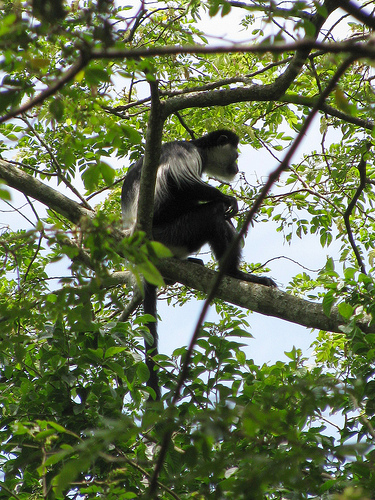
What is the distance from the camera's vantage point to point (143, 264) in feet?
3.12

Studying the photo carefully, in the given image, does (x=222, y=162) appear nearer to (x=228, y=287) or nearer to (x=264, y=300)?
(x=228, y=287)

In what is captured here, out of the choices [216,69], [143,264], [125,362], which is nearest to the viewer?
[143,264]

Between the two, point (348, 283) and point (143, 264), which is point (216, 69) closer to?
point (348, 283)

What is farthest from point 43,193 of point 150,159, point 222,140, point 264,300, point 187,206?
point 222,140

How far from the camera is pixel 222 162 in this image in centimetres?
Answer: 441

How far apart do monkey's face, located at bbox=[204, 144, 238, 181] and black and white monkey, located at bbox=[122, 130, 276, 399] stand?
0.04 metres

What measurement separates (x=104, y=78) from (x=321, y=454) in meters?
0.73

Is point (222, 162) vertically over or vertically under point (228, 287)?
over

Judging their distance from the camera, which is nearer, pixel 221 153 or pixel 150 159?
pixel 150 159

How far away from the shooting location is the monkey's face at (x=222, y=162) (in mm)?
4332

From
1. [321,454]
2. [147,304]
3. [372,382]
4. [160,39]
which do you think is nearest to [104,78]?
[321,454]

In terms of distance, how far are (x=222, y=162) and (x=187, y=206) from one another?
95 centimetres

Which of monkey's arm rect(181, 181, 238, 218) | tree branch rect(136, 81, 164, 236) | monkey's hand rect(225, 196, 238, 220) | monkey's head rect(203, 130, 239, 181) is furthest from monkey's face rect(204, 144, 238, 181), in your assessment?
tree branch rect(136, 81, 164, 236)

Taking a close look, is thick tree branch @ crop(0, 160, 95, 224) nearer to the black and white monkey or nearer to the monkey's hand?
the black and white monkey
